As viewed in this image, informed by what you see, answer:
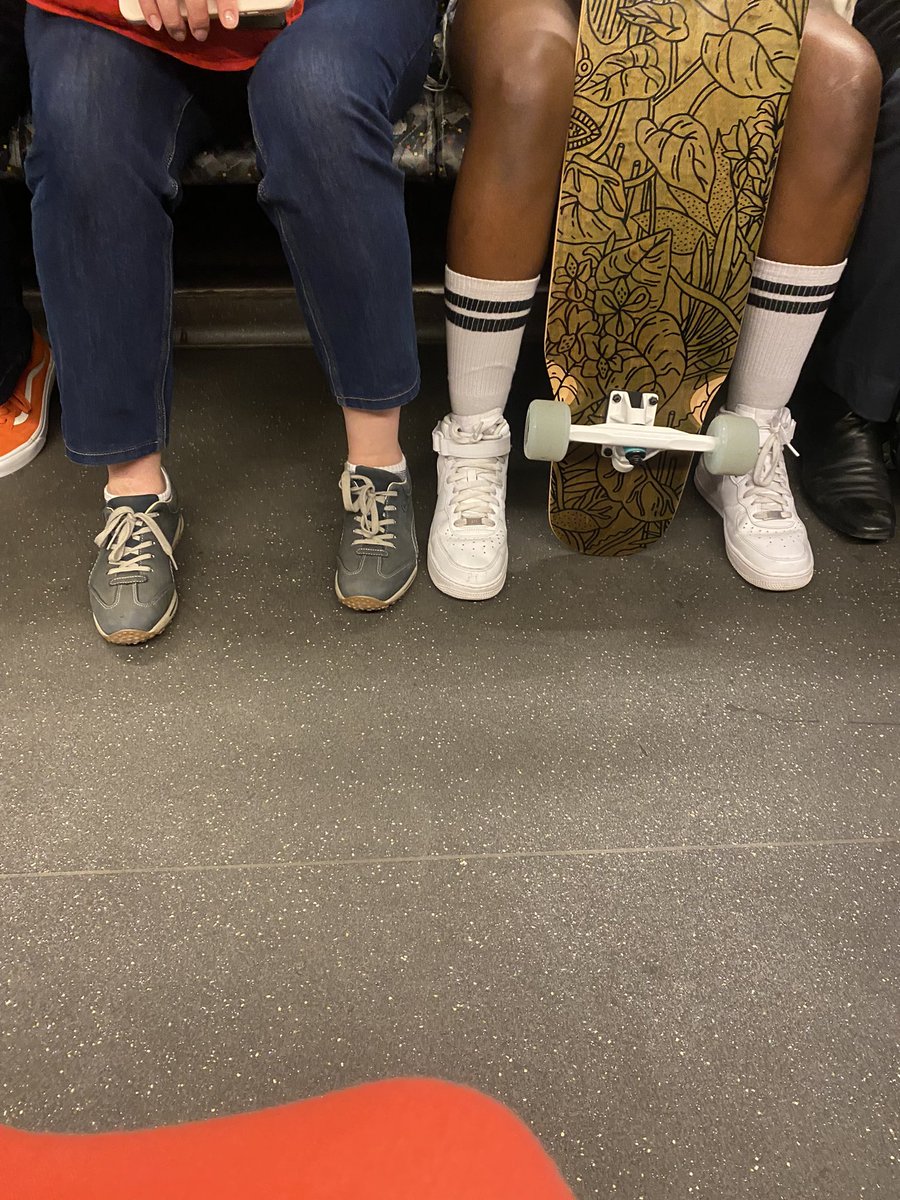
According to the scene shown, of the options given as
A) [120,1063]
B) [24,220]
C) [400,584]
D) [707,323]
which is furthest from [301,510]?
[24,220]

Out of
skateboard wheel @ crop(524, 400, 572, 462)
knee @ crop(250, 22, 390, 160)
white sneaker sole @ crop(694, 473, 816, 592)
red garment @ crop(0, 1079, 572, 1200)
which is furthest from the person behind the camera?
white sneaker sole @ crop(694, 473, 816, 592)

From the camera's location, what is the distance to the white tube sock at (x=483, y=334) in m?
0.93

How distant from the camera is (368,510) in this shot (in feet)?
3.22

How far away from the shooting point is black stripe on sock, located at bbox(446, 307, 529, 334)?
3.10 feet

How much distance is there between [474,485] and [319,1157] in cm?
84

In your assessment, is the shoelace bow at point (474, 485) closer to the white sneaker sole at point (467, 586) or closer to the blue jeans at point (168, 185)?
the white sneaker sole at point (467, 586)

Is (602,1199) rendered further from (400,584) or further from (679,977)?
(400,584)

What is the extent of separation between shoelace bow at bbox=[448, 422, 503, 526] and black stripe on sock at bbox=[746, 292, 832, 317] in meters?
0.36

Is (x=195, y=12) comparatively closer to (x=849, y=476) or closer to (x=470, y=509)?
(x=470, y=509)

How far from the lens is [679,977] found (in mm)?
692

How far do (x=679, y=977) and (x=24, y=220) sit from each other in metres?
1.50

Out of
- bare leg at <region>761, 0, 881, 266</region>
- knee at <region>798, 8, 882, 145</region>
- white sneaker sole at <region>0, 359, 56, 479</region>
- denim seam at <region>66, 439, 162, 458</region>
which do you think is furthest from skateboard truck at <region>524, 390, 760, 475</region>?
white sneaker sole at <region>0, 359, 56, 479</region>

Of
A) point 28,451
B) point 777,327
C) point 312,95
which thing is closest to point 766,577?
point 777,327

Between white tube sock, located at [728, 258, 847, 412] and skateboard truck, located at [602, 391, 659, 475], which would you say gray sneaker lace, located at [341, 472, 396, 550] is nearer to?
skateboard truck, located at [602, 391, 659, 475]
